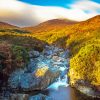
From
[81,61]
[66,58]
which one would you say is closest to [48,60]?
[66,58]

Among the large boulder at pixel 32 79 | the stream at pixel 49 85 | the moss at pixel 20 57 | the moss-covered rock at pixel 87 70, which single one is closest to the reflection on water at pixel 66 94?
the stream at pixel 49 85

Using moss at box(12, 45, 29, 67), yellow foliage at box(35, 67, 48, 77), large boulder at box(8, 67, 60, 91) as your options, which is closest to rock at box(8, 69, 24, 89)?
large boulder at box(8, 67, 60, 91)

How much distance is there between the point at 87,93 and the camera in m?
44.1

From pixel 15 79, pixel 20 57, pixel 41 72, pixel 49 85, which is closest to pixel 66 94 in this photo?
pixel 49 85

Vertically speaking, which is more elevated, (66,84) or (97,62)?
(97,62)

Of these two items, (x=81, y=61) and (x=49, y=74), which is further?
(x=81, y=61)

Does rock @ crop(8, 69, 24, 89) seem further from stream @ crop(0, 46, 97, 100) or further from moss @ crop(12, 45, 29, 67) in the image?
moss @ crop(12, 45, 29, 67)

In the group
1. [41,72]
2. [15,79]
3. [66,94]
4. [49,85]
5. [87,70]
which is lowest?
[66,94]

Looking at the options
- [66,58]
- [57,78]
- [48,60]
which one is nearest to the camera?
[57,78]

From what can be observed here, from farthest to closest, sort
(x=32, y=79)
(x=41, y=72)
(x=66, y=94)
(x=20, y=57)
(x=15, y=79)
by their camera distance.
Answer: (x=20, y=57) → (x=41, y=72) → (x=32, y=79) → (x=15, y=79) → (x=66, y=94)

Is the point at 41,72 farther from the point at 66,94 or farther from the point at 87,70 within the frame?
the point at 87,70

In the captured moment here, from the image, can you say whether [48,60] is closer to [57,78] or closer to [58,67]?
[58,67]

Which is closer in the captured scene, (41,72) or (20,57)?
(41,72)

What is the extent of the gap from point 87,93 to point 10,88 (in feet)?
30.8
